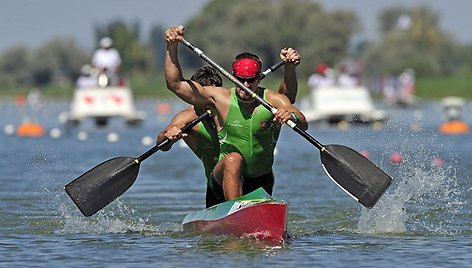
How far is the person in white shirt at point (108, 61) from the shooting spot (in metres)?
29.0

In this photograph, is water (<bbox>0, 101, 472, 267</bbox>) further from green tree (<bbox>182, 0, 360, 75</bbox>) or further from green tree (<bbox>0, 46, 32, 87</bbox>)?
green tree (<bbox>0, 46, 32, 87</bbox>)

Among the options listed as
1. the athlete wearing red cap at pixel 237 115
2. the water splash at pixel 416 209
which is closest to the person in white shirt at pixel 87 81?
the water splash at pixel 416 209

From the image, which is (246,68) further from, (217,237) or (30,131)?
(30,131)

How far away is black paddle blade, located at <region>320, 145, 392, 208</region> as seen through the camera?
10852mm

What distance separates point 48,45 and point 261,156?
10751 cm

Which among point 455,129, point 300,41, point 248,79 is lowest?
point 248,79

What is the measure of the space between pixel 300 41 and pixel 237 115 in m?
77.9

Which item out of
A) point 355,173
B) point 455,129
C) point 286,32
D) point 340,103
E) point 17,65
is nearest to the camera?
point 355,173

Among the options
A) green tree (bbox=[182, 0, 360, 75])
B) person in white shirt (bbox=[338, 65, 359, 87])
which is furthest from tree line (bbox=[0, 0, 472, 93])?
person in white shirt (bbox=[338, 65, 359, 87])

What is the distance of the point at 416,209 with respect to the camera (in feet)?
43.3

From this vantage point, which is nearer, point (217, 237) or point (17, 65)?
point (217, 237)

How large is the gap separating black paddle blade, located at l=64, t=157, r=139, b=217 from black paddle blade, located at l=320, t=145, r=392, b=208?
181cm

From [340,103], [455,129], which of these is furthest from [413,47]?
[455,129]

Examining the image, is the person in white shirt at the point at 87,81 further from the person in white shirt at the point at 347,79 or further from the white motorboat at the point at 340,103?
the person in white shirt at the point at 347,79
